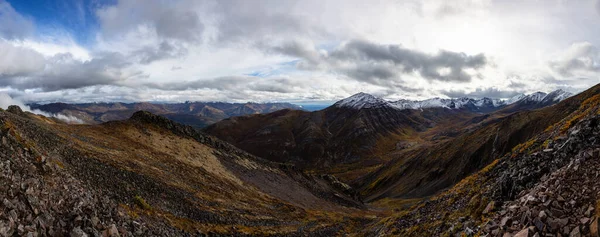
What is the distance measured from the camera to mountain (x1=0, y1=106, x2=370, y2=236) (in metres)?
16.1

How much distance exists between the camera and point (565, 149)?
17.5 meters

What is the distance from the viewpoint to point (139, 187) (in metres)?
33.8

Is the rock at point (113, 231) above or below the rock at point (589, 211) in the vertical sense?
below

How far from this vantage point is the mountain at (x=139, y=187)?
16109mm

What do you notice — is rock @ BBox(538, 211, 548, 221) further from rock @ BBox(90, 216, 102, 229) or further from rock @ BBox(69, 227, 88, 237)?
rock @ BBox(90, 216, 102, 229)

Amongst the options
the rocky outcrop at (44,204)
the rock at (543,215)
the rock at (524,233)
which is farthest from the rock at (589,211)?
the rocky outcrop at (44,204)

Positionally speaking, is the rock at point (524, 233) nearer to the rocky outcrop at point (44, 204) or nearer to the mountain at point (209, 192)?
the mountain at point (209, 192)

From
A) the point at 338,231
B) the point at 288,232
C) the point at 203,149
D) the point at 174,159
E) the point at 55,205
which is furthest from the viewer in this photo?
the point at 203,149

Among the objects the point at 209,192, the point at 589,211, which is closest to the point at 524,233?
the point at 589,211

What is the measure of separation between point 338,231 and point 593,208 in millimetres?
41982

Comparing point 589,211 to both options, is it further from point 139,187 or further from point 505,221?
point 139,187

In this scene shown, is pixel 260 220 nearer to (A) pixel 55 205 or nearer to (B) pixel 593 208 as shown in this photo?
(A) pixel 55 205

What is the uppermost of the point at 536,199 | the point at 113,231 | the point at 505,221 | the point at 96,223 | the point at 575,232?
the point at 536,199

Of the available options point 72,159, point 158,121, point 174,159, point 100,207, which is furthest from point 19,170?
point 158,121
